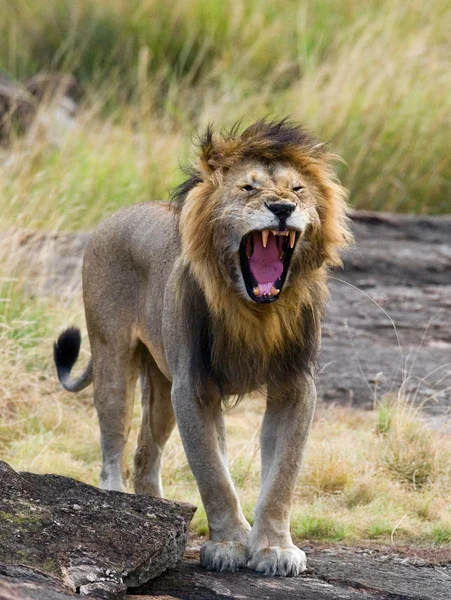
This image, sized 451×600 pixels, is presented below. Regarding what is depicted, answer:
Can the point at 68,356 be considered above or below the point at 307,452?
above

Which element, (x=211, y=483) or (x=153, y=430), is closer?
(x=211, y=483)

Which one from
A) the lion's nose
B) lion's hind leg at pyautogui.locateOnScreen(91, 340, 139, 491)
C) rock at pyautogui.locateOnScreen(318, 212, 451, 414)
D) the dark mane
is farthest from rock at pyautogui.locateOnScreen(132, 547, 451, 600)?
rock at pyautogui.locateOnScreen(318, 212, 451, 414)

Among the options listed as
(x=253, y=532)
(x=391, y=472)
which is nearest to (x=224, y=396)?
(x=253, y=532)

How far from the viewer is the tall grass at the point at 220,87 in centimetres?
967

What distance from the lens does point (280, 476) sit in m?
4.34

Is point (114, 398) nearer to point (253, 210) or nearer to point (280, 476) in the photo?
point (280, 476)

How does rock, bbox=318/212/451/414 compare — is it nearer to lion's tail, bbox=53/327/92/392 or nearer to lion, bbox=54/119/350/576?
lion's tail, bbox=53/327/92/392

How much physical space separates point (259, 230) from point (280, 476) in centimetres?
86

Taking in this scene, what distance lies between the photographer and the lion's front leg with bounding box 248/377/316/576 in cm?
423

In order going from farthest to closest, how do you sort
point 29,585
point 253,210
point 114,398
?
point 114,398 → point 253,210 → point 29,585

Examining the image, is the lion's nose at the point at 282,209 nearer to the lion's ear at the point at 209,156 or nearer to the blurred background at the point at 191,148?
the lion's ear at the point at 209,156

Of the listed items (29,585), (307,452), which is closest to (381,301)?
(307,452)

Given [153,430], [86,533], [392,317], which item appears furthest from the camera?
[392,317]

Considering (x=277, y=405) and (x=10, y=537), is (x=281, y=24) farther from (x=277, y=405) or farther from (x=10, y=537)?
(x=10, y=537)
